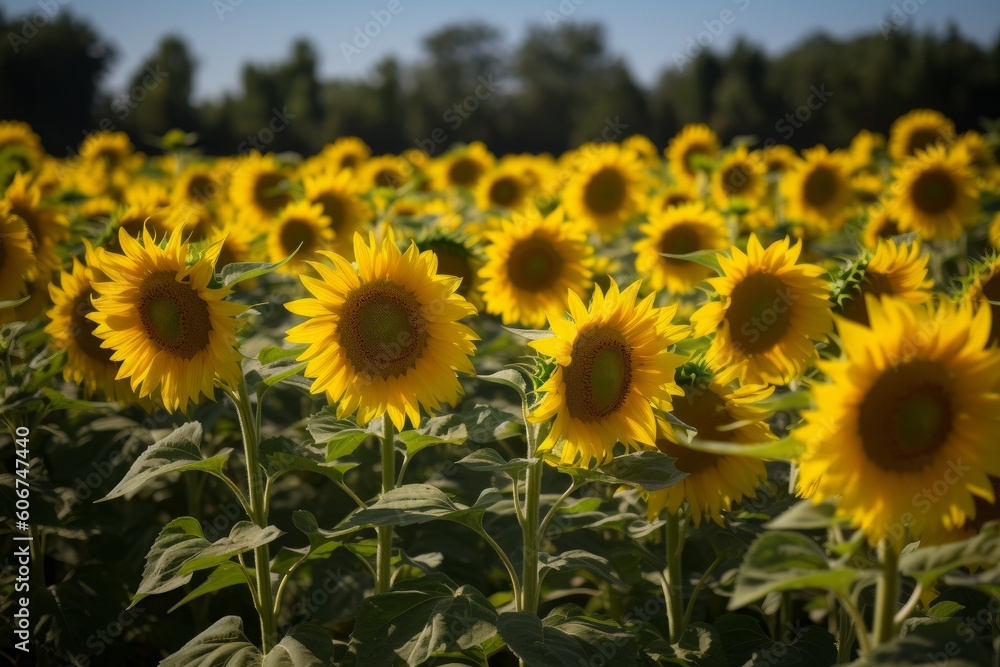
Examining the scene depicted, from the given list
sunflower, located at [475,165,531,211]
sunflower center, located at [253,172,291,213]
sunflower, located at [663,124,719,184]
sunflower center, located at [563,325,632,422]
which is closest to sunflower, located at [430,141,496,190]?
sunflower, located at [475,165,531,211]

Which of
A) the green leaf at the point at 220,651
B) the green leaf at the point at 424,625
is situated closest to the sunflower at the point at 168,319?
the green leaf at the point at 220,651

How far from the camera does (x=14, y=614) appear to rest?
3.12 meters

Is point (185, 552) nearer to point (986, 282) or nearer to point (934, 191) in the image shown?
point (986, 282)

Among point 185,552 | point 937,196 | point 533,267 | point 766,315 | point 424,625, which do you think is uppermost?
point 937,196

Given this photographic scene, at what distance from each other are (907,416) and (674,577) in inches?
51.1

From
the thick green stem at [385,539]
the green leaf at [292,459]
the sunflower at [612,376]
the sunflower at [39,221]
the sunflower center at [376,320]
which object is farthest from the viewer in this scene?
the sunflower at [39,221]

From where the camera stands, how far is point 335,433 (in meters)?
2.48

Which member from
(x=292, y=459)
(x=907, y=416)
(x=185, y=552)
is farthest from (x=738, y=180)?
(x=185, y=552)

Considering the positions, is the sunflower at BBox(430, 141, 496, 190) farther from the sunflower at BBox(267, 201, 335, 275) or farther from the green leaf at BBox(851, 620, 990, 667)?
the green leaf at BBox(851, 620, 990, 667)

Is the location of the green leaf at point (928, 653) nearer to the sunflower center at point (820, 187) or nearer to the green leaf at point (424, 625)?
the green leaf at point (424, 625)

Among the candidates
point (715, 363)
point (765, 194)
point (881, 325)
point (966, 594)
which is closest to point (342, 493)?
point (715, 363)

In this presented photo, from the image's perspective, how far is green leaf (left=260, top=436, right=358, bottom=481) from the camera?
2369 millimetres

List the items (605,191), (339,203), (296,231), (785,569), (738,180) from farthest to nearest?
(738,180)
(605,191)
(339,203)
(296,231)
(785,569)

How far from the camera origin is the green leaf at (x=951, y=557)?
5.10ft
